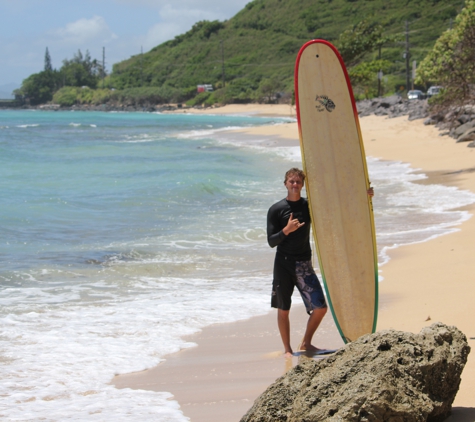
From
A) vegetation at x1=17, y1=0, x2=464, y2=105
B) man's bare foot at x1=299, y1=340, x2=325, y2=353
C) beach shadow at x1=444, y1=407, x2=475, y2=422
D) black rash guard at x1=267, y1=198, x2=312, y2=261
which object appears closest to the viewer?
beach shadow at x1=444, y1=407, x2=475, y2=422

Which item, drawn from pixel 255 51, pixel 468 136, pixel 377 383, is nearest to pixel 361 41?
pixel 468 136

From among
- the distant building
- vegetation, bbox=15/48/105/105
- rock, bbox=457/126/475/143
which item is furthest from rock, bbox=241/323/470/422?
vegetation, bbox=15/48/105/105

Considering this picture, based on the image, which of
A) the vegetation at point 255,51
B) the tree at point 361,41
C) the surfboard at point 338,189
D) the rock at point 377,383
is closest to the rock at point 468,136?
the surfboard at point 338,189

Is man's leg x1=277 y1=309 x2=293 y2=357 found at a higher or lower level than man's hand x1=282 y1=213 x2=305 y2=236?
lower

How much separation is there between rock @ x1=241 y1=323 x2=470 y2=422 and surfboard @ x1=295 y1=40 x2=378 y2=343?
1381 mm

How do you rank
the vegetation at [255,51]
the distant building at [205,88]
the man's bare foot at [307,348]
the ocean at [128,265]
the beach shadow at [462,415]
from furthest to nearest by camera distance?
1. the distant building at [205,88]
2. the vegetation at [255,51]
3. the man's bare foot at [307,348]
4. the ocean at [128,265]
5. the beach shadow at [462,415]

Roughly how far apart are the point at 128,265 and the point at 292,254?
386 centimetres

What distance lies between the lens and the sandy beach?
365cm

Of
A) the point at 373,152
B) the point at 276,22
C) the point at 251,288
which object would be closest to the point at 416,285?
the point at 251,288

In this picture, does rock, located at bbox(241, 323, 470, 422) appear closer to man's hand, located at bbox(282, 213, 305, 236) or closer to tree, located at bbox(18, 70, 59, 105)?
man's hand, located at bbox(282, 213, 305, 236)

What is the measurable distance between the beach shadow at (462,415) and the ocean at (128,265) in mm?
A: 1379

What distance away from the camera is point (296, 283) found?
14.2ft

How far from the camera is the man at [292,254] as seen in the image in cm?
424

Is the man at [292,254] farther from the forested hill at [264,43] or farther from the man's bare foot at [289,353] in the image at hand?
the forested hill at [264,43]
